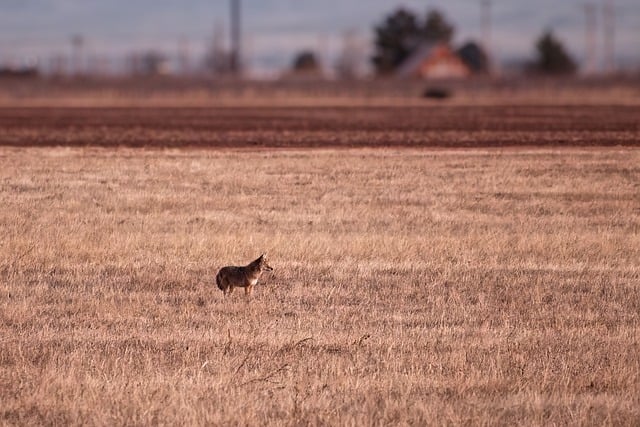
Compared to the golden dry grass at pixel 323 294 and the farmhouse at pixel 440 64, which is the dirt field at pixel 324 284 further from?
the farmhouse at pixel 440 64

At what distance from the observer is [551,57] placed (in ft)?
380

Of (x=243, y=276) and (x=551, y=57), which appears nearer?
(x=243, y=276)

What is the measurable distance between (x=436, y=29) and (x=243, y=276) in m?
111

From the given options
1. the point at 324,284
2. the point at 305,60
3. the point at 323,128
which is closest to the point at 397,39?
the point at 305,60

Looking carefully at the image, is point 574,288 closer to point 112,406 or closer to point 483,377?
point 483,377

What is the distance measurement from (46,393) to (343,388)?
242 cm

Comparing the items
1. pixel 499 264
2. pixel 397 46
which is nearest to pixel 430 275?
pixel 499 264

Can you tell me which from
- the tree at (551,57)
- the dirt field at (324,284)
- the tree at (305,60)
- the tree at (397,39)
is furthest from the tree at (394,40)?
the dirt field at (324,284)

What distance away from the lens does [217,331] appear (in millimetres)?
10945

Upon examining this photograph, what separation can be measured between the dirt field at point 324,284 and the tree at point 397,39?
8726cm

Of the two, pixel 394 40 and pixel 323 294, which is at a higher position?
pixel 394 40

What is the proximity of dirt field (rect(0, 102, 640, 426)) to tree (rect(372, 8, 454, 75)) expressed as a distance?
87262 millimetres

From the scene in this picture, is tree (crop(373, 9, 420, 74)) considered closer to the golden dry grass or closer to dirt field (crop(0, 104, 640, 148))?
dirt field (crop(0, 104, 640, 148))

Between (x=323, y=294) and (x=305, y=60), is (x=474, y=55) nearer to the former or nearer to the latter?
(x=305, y=60)
